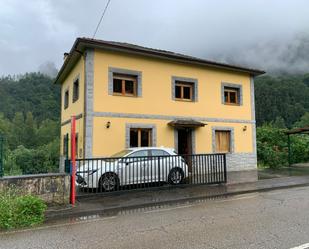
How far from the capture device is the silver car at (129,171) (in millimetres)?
9800

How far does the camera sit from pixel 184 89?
17.0 meters

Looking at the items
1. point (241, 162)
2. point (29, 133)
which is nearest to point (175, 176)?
point (241, 162)

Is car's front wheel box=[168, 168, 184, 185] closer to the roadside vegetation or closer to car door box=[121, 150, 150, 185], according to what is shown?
car door box=[121, 150, 150, 185]

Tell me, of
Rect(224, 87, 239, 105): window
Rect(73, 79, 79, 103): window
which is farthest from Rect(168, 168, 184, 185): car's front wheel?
Rect(224, 87, 239, 105): window

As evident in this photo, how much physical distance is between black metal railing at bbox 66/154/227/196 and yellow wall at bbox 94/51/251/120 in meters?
4.53

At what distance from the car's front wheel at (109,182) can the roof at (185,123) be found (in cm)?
623

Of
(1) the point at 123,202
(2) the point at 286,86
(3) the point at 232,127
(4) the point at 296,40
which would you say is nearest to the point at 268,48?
(4) the point at 296,40

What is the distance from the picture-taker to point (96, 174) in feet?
32.1

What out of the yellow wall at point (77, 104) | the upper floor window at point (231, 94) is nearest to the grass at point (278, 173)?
the upper floor window at point (231, 94)

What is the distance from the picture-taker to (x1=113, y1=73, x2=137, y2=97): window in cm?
1474

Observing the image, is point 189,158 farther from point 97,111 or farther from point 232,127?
point 232,127

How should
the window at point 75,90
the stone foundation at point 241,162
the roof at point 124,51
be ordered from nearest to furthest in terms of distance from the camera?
the roof at point 124,51
the window at point 75,90
the stone foundation at point 241,162

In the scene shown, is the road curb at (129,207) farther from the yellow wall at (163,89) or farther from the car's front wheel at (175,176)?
the yellow wall at (163,89)

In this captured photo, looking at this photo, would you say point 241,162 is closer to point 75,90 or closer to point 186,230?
point 75,90
